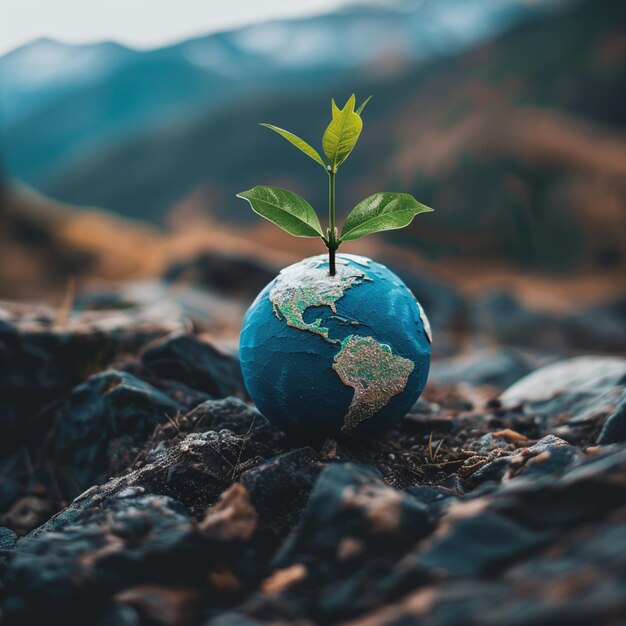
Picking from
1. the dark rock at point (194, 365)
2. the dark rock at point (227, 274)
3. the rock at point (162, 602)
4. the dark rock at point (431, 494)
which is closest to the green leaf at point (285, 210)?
the dark rock at point (431, 494)

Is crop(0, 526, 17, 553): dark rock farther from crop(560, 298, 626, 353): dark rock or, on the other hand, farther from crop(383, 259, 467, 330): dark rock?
crop(560, 298, 626, 353): dark rock

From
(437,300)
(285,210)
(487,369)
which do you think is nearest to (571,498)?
(285,210)

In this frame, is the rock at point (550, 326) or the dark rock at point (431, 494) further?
the rock at point (550, 326)

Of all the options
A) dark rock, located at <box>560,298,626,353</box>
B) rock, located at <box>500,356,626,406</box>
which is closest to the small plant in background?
rock, located at <box>500,356,626,406</box>

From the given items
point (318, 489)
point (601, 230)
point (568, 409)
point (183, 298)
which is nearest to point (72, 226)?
point (183, 298)

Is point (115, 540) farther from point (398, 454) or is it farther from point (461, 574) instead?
point (398, 454)

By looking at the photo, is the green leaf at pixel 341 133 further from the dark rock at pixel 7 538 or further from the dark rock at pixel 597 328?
the dark rock at pixel 597 328
